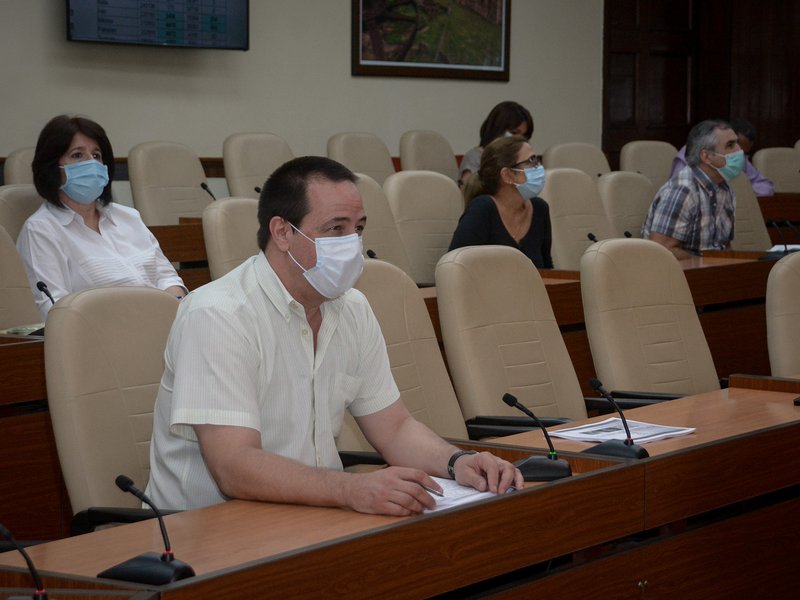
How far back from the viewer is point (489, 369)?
3119 millimetres

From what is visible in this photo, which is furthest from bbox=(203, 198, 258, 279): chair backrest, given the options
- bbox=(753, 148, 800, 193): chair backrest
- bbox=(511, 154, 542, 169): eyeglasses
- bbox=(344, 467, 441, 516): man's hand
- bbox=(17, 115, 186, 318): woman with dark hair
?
bbox=(753, 148, 800, 193): chair backrest

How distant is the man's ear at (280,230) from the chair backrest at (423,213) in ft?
8.15

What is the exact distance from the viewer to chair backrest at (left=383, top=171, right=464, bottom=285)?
188 inches

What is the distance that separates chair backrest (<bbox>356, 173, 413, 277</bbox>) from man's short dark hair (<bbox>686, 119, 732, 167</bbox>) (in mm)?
1686

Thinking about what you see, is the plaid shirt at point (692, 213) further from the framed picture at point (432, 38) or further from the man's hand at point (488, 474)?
the man's hand at point (488, 474)

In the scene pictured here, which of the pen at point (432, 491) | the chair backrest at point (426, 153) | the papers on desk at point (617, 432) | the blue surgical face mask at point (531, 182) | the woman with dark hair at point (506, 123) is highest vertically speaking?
the woman with dark hair at point (506, 123)

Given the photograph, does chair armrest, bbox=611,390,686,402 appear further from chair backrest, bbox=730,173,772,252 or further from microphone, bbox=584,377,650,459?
chair backrest, bbox=730,173,772,252

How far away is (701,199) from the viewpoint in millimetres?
5402

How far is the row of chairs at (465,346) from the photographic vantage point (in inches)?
90.0

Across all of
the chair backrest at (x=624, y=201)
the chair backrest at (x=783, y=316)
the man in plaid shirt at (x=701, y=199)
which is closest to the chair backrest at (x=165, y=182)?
the chair backrest at (x=624, y=201)

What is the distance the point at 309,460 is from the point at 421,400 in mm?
743

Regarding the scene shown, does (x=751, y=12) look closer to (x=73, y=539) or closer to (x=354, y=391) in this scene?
(x=354, y=391)

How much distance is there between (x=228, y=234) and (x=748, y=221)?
3557mm

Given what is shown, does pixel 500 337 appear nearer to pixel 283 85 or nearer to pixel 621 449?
pixel 621 449
